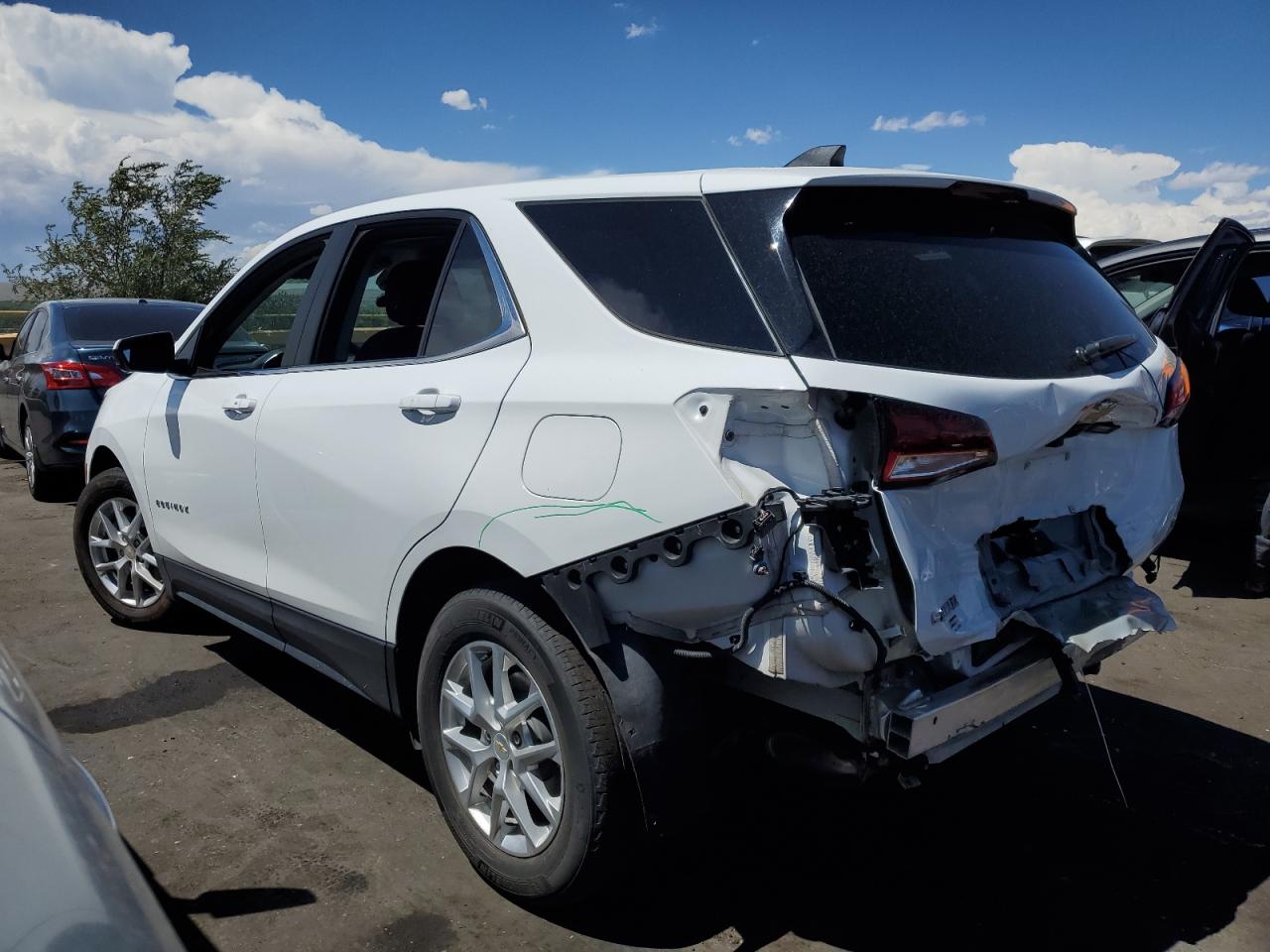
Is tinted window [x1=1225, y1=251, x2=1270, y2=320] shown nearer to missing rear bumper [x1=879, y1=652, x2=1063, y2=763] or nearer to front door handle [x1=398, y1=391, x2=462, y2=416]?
missing rear bumper [x1=879, y1=652, x2=1063, y2=763]

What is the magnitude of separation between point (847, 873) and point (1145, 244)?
5253mm

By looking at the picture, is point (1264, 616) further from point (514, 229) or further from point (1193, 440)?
point (514, 229)

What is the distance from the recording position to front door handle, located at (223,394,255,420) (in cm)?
349

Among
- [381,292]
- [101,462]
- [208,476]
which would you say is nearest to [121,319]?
[101,462]

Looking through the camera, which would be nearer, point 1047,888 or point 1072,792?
point 1047,888

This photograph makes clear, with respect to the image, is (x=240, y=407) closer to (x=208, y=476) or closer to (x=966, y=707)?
(x=208, y=476)

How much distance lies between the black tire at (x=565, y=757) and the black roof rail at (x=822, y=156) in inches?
57.3

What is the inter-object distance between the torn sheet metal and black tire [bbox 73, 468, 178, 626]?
3.78 meters

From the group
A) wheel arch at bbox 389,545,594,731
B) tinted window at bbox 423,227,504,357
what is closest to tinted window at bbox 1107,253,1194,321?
tinted window at bbox 423,227,504,357

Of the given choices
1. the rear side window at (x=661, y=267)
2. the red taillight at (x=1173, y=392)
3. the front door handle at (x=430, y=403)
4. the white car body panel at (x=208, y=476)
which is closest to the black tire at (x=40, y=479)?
the white car body panel at (x=208, y=476)

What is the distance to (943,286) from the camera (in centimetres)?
241

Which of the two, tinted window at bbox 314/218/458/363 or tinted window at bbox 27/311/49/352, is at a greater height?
tinted window at bbox 314/218/458/363

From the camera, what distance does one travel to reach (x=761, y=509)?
203cm

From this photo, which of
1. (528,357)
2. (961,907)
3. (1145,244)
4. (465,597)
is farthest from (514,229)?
(1145,244)
